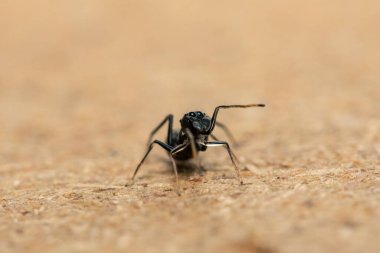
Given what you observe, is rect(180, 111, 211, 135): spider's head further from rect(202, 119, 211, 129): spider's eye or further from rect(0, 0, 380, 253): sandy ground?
rect(0, 0, 380, 253): sandy ground

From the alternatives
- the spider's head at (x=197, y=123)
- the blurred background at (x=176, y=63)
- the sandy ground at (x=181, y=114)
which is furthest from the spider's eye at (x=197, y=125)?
the blurred background at (x=176, y=63)

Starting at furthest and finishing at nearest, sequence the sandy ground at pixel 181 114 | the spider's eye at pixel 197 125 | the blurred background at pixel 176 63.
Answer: the blurred background at pixel 176 63
the spider's eye at pixel 197 125
the sandy ground at pixel 181 114

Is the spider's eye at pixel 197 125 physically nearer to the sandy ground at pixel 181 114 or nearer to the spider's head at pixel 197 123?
the spider's head at pixel 197 123

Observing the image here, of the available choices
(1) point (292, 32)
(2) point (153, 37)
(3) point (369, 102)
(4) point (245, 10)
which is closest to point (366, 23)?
(1) point (292, 32)

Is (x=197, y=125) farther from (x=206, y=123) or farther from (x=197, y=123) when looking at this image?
(x=206, y=123)

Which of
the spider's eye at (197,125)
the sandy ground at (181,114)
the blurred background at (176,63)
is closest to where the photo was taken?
the sandy ground at (181,114)

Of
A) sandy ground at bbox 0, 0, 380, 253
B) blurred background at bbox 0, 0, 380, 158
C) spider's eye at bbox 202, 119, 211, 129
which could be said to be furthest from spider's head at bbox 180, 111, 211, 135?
blurred background at bbox 0, 0, 380, 158

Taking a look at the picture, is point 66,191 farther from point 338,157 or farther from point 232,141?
point 338,157
